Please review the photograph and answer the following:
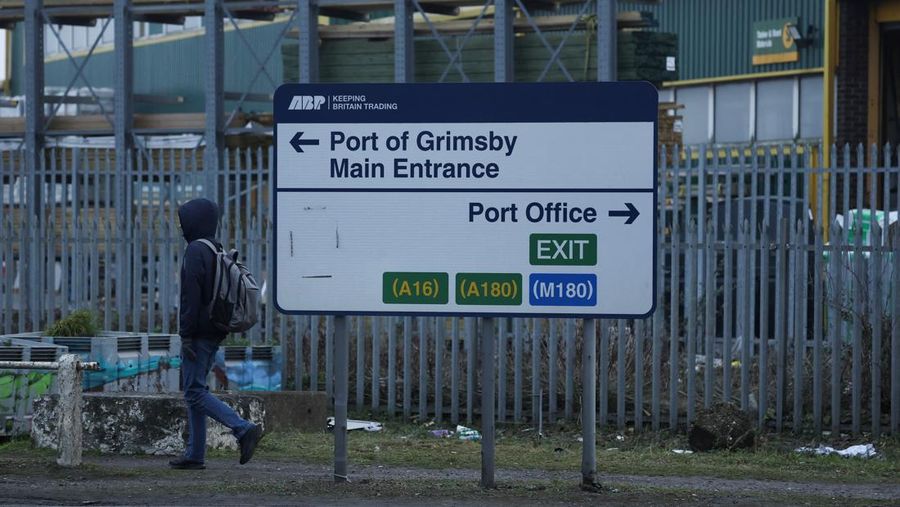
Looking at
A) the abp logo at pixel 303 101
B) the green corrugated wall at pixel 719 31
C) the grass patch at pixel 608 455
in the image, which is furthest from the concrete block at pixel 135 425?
the green corrugated wall at pixel 719 31

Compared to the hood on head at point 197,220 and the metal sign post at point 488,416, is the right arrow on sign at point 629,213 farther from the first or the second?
the hood on head at point 197,220

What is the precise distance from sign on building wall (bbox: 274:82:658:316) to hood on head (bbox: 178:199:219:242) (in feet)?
3.44


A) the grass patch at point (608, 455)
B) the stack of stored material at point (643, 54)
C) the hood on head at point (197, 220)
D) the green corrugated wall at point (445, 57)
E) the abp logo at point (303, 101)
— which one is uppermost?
the green corrugated wall at point (445, 57)

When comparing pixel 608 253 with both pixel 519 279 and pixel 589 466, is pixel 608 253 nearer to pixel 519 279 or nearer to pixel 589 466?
pixel 519 279

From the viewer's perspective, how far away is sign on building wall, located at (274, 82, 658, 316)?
7.97 meters

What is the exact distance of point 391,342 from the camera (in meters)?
12.7

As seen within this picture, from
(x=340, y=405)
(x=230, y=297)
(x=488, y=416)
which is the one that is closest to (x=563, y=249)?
(x=488, y=416)

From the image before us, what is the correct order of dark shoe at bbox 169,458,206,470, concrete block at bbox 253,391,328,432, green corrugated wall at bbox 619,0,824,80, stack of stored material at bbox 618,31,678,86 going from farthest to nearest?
1. green corrugated wall at bbox 619,0,824,80
2. stack of stored material at bbox 618,31,678,86
3. concrete block at bbox 253,391,328,432
4. dark shoe at bbox 169,458,206,470

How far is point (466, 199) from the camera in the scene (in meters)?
8.12

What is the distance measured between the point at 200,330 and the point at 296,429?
3.05 m

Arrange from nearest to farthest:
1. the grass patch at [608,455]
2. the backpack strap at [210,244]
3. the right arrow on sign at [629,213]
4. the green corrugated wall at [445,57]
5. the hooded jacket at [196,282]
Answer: the right arrow on sign at [629,213]
the hooded jacket at [196,282]
the backpack strap at [210,244]
the grass patch at [608,455]
the green corrugated wall at [445,57]

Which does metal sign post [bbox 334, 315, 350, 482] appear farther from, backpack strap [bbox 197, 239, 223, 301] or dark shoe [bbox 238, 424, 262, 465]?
backpack strap [bbox 197, 239, 223, 301]

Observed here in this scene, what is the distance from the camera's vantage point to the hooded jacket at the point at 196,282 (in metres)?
8.95

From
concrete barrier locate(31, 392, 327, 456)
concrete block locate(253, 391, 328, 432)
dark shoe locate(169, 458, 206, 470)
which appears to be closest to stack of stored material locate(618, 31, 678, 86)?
concrete block locate(253, 391, 328, 432)
